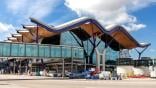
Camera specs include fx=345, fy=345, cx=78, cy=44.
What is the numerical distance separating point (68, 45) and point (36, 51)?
1682 cm

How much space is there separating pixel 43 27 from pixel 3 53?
1431 cm

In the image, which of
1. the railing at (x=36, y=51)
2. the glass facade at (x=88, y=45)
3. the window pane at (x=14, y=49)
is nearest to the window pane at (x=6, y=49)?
the railing at (x=36, y=51)

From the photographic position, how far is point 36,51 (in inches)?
3541

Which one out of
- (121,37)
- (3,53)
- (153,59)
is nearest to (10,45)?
(3,53)

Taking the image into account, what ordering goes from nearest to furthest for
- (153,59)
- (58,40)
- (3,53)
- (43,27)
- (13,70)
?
(3,53)
(43,27)
(153,59)
(58,40)
(13,70)

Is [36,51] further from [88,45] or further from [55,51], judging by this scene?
[88,45]

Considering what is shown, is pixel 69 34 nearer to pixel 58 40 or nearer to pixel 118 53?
pixel 58 40

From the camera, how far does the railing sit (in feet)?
280

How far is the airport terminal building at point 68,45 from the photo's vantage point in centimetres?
8950

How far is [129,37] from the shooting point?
12138 cm

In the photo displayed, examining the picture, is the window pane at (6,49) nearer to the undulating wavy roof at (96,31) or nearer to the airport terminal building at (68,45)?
the airport terminal building at (68,45)

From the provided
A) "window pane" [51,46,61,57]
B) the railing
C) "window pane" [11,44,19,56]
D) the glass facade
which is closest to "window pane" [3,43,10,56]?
the railing

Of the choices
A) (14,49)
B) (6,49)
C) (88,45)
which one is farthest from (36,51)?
(88,45)

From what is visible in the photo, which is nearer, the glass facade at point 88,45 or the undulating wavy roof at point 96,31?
the undulating wavy roof at point 96,31
